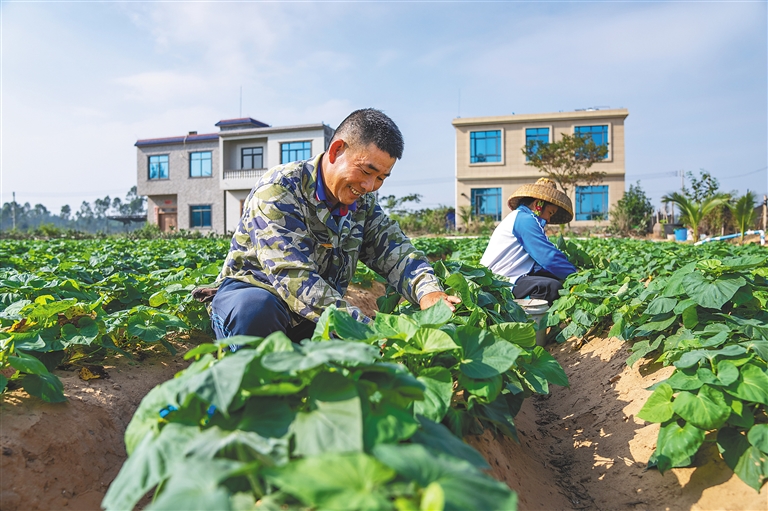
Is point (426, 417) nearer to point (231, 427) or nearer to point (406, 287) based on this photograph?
point (231, 427)

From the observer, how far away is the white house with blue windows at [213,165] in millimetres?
29281

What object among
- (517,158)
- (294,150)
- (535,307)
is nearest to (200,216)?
(294,150)

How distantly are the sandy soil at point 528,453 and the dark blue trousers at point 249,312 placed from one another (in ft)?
1.98

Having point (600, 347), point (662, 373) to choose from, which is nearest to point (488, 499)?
point (662, 373)

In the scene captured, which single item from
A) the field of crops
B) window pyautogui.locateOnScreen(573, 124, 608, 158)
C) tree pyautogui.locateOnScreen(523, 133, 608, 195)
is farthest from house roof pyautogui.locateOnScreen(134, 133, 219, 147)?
the field of crops

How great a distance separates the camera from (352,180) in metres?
2.54

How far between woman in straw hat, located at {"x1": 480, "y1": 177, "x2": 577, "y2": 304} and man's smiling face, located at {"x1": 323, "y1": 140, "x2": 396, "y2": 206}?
227cm

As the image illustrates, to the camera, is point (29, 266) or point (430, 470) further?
point (29, 266)

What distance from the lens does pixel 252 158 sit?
99.3 feet

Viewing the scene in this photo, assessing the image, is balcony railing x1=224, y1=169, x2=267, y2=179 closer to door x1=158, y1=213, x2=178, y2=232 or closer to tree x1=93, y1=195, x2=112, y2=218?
door x1=158, y1=213, x2=178, y2=232

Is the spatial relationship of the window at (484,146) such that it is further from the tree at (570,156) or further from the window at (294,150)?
the window at (294,150)

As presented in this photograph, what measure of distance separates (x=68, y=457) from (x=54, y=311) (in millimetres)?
729

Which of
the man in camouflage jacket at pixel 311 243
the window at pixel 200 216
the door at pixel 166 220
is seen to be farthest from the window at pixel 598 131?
the man in camouflage jacket at pixel 311 243

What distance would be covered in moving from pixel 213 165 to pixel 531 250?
2877cm
